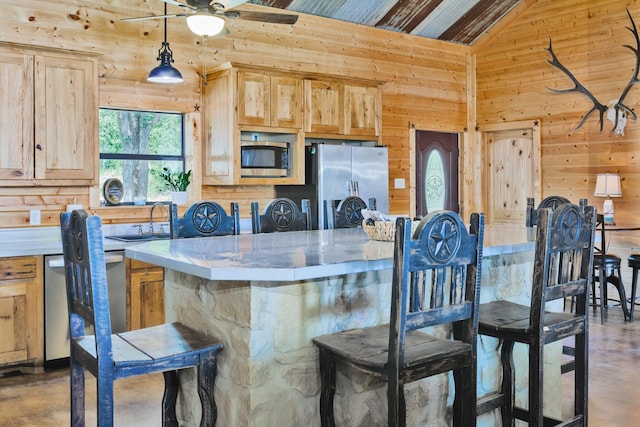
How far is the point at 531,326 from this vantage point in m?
2.43

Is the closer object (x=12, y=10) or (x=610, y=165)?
(x=12, y=10)

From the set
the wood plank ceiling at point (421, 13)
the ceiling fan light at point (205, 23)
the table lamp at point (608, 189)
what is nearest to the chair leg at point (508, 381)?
the ceiling fan light at point (205, 23)

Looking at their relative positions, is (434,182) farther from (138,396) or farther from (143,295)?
(138,396)

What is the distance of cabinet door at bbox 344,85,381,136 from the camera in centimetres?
604

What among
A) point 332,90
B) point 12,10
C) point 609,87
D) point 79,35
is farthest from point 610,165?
point 12,10

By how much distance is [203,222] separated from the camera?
11.5 ft

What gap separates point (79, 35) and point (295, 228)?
2.55 m

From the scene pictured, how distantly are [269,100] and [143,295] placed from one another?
2.09 meters

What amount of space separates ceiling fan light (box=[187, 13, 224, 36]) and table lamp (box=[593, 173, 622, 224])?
4400mm

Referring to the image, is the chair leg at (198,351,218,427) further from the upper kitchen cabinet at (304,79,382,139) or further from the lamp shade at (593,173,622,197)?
the lamp shade at (593,173,622,197)

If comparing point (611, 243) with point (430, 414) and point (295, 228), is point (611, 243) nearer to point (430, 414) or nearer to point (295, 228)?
point (295, 228)

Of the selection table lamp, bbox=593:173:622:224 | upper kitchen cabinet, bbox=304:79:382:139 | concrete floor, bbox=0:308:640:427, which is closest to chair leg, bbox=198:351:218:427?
concrete floor, bbox=0:308:640:427

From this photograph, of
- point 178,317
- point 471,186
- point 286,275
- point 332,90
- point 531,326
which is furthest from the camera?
point 471,186

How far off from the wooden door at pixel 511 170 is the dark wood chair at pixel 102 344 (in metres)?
5.72
